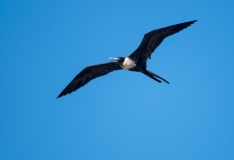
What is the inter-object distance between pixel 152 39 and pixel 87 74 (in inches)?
92.0

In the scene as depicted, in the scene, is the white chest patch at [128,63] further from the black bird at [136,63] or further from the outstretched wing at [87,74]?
the outstretched wing at [87,74]

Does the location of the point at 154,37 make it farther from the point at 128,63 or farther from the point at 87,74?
the point at 87,74

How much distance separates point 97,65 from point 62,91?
1391 mm

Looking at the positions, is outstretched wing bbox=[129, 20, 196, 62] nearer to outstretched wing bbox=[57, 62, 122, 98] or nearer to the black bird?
the black bird

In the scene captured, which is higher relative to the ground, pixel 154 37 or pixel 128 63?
pixel 154 37

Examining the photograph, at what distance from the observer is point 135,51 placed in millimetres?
9406

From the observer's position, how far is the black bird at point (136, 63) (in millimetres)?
8945

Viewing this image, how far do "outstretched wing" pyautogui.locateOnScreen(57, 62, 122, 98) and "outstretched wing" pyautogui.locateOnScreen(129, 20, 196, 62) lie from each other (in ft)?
3.15

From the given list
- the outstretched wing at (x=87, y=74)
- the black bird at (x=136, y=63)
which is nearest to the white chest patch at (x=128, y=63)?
the black bird at (x=136, y=63)

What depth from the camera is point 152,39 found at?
9.14 meters

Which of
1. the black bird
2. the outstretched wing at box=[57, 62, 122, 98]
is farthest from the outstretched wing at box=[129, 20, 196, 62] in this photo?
the outstretched wing at box=[57, 62, 122, 98]

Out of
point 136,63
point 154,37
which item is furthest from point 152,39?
point 136,63

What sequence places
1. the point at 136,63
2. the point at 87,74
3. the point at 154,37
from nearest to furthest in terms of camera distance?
1. the point at 154,37
2. the point at 136,63
3. the point at 87,74

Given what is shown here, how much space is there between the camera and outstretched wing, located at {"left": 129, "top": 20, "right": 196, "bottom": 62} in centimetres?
884
